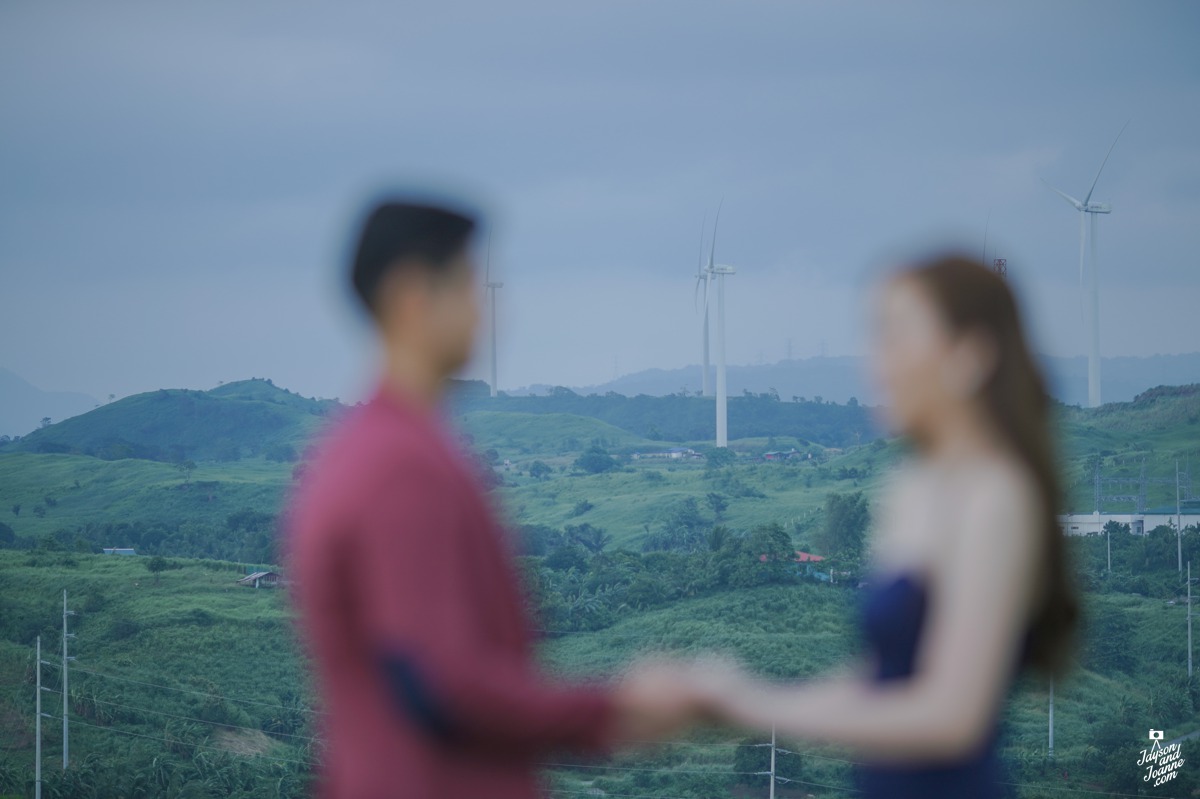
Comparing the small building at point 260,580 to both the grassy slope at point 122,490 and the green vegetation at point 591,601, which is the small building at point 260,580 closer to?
the green vegetation at point 591,601

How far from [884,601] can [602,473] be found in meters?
95.6

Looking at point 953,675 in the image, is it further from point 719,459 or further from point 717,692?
point 719,459

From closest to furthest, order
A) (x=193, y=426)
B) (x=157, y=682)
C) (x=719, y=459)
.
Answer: (x=157, y=682) → (x=719, y=459) → (x=193, y=426)

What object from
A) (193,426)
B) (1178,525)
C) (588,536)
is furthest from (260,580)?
(193,426)

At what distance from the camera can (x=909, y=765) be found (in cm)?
194

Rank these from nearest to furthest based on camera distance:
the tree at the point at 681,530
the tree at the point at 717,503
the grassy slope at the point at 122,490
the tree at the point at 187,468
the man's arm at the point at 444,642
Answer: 1. the man's arm at the point at 444,642
2. the tree at the point at 681,530
3. the tree at the point at 717,503
4. the grassy slope at the point at 122,490
5. the tree at the point at 187,468

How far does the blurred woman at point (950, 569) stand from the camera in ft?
6.08

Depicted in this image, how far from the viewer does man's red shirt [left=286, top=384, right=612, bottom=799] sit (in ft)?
5.33

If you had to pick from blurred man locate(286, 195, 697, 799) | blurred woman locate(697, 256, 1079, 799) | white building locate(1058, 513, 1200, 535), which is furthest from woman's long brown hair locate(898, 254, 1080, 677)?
white building locate(1058, 513, 1200, 535)

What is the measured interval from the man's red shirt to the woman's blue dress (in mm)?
484

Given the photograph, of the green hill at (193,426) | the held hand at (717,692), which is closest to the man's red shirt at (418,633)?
the held hand at (717,692)

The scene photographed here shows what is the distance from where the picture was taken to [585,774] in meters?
41.0

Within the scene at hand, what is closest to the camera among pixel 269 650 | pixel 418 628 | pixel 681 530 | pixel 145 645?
pixel 418 628

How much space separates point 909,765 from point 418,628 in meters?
0.78
